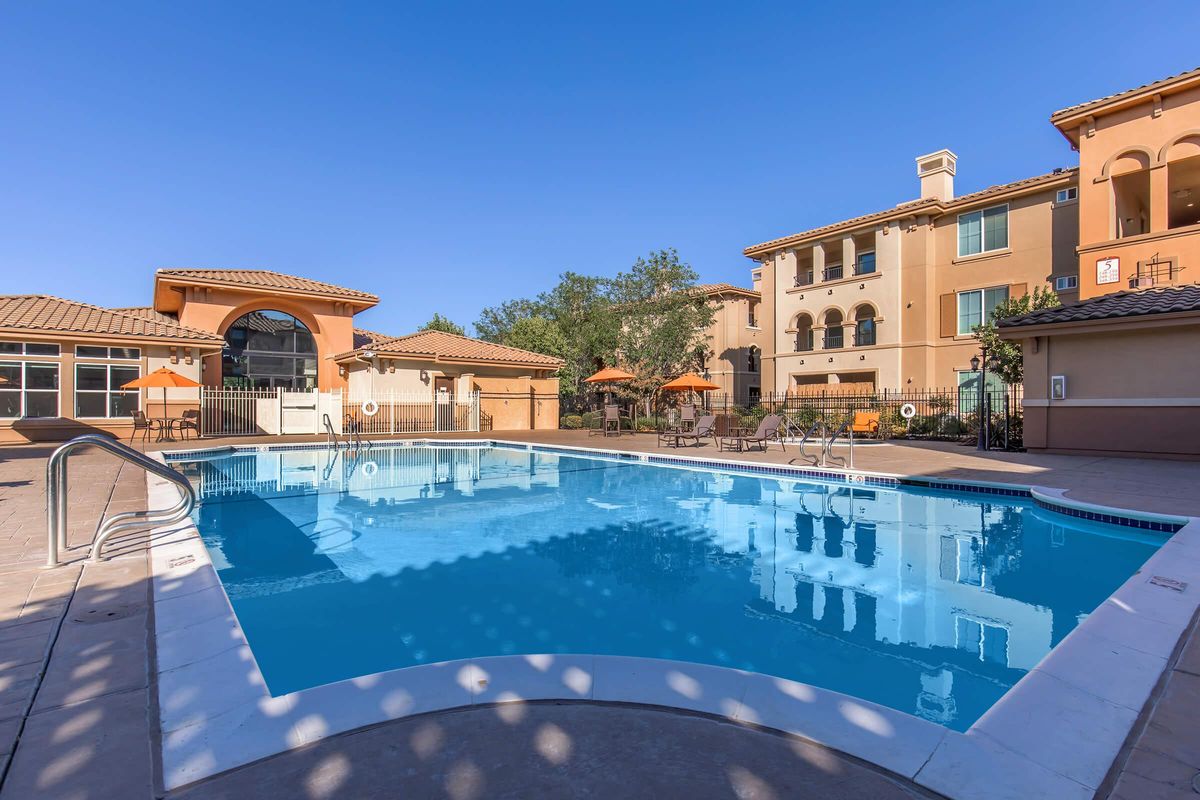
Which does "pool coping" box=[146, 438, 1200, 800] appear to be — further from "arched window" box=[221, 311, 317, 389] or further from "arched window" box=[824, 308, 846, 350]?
"arched window" box=[824, 308, 846, 350]

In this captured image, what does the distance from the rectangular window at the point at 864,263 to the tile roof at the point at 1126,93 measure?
29.3 feet

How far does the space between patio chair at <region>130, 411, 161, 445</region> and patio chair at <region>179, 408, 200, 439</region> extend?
0.64 metres

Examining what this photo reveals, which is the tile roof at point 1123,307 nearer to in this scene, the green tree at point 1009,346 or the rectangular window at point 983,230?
the green tree at point 1009,346

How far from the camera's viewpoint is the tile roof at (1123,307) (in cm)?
1077

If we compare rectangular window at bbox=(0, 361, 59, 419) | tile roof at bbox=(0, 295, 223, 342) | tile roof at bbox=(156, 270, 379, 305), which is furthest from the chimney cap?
rectangular window at bbox=(0, 361, 59, 419)

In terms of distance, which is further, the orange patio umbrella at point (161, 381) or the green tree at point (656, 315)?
the green tree at point (656, 315)

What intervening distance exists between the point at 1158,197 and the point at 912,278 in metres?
8.09

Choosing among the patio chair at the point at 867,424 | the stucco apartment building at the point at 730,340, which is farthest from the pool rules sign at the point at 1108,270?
the stucco apartment building at the point at 730,340

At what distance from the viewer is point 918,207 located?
22.1 m

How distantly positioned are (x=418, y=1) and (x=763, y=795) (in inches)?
679

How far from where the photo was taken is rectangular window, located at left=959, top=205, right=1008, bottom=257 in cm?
2117

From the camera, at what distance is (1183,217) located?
733 inches

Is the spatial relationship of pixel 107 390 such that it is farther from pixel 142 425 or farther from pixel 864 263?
pixel 864 263

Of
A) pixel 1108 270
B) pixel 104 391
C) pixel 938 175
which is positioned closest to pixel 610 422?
pixel 1108 270
